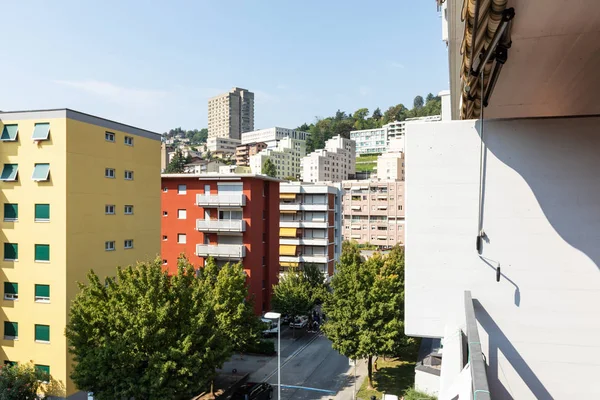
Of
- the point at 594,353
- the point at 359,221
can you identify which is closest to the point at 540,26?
the point at 594,353

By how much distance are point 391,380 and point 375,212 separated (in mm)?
42773

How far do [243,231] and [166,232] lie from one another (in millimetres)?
6214

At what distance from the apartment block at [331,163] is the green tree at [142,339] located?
78934mm

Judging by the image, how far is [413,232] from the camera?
199 inches

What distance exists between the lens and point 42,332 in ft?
56.2

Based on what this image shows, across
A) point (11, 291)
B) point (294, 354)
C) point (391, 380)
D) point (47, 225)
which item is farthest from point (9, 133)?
point (391, 380)

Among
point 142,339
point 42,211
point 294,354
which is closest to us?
point 142,339

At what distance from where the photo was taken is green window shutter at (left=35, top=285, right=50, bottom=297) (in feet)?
56.1

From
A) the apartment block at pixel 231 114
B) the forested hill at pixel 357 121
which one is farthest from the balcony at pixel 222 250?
the apartment block at pixel 231 114

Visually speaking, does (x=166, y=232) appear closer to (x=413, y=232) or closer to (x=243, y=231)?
(x=243, y=231)

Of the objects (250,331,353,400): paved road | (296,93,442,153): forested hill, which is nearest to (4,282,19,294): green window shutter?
(250,331,353,400): paved road

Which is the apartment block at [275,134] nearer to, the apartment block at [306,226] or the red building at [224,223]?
the apartment block at [306,226]

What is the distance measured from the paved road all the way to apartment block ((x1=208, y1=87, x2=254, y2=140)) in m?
162

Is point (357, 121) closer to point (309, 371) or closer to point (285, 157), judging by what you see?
point (285, 157)
